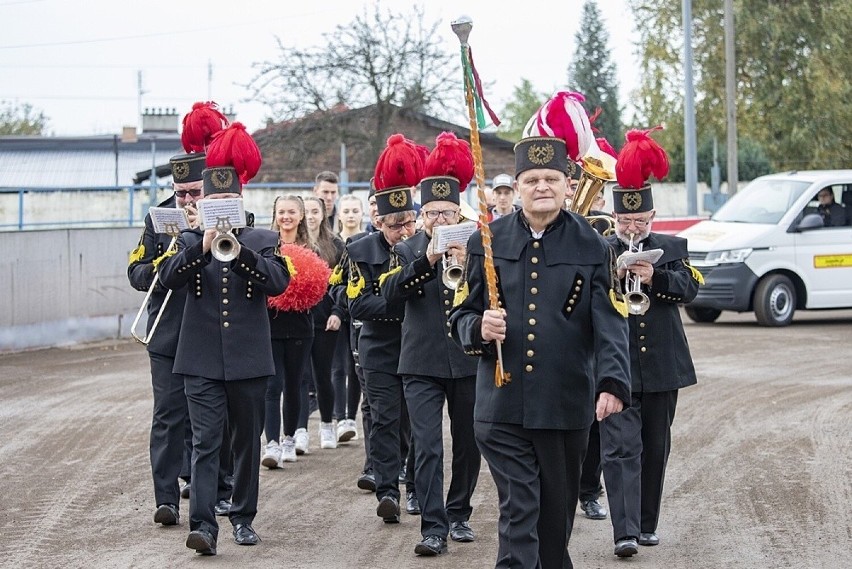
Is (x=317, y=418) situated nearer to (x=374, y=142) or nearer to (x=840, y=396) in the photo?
(x=840, y=396)

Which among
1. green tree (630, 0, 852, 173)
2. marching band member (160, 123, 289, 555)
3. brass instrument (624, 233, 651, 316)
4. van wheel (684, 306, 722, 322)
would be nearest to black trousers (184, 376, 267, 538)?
marching band member (160, 123, 289, 555)

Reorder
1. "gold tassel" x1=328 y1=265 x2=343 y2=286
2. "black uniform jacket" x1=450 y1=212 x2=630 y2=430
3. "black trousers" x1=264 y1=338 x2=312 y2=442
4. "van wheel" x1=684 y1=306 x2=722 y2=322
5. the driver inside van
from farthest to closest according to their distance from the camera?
"van wheel" x1=684 y1=306 x2=722 y2=322
the driver inside van
"black trousers" x1=264 y1=338 x2=312 y2=442
"gold tassel" x1=328 y1=265 x2=343 y2=286
"black uniform jacket" x1=450 y1=212 x2=630 y2=430

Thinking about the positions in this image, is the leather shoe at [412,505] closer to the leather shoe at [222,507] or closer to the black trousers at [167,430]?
the leather shoe at [222,507]

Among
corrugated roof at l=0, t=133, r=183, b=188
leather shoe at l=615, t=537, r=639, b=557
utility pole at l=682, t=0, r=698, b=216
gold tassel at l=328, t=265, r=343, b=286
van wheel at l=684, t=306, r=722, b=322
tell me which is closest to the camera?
leather shoe at l=615, t=537, r=639, b=557

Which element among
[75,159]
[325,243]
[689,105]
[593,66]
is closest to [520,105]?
[593,66]

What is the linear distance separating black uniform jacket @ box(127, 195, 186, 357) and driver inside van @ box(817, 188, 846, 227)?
13.9 meters

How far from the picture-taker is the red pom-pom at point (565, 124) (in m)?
6.60

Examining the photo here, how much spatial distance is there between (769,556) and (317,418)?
6167 millimetres

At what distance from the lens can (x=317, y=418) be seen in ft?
43.0

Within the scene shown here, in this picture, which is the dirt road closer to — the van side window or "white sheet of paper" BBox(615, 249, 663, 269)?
"white sheet of paper" BBox(615, 249, 663, 269)

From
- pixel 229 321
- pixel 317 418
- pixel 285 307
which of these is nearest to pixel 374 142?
pixel 317 418

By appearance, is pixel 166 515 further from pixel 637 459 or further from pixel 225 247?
pixel 637 459

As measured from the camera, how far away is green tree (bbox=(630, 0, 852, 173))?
40.4 m

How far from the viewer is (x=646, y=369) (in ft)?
26.1
